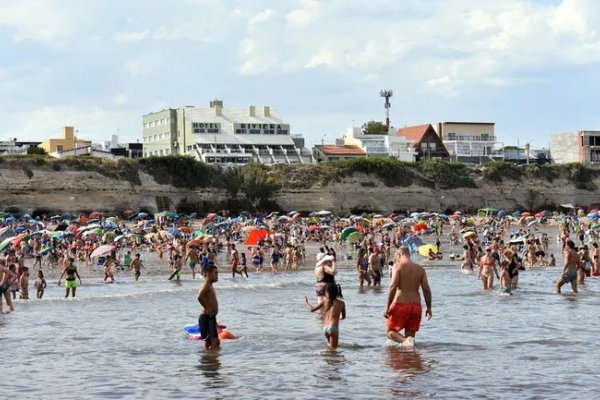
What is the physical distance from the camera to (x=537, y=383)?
10.9 meters

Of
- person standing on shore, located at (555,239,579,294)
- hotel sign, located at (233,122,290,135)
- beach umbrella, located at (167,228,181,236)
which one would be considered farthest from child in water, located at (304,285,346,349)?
hotel sign, located at (233,122,290,135)

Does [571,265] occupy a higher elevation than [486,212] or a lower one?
lower

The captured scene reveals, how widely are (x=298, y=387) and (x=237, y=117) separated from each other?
288 ft

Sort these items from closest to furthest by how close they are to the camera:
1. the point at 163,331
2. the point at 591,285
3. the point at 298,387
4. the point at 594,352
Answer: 1. the point at 298,387
2. the point at 594,352
3. the point at 163,331
4. the point at 591,285

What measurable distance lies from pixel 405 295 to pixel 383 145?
89170mm

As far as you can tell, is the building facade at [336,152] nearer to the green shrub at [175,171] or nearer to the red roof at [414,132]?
the red roof at [414,132]

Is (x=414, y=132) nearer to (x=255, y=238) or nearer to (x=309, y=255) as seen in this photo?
(x=309, y=255)

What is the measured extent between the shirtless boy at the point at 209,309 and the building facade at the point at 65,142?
97597 mm

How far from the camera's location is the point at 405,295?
40.6 feet

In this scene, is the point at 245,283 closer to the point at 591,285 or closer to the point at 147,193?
the point at 591,285

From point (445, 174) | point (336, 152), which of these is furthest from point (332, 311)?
point (336, 152)

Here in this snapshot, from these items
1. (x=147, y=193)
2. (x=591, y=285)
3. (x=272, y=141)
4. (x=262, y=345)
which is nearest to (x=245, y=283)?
(x=591, y=285)

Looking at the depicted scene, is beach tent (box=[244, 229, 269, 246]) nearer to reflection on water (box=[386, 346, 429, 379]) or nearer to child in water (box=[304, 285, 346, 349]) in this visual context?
child in water (box=[304, 285, 346, 349])

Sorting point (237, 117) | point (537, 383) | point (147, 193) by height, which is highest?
point (237, 117)
